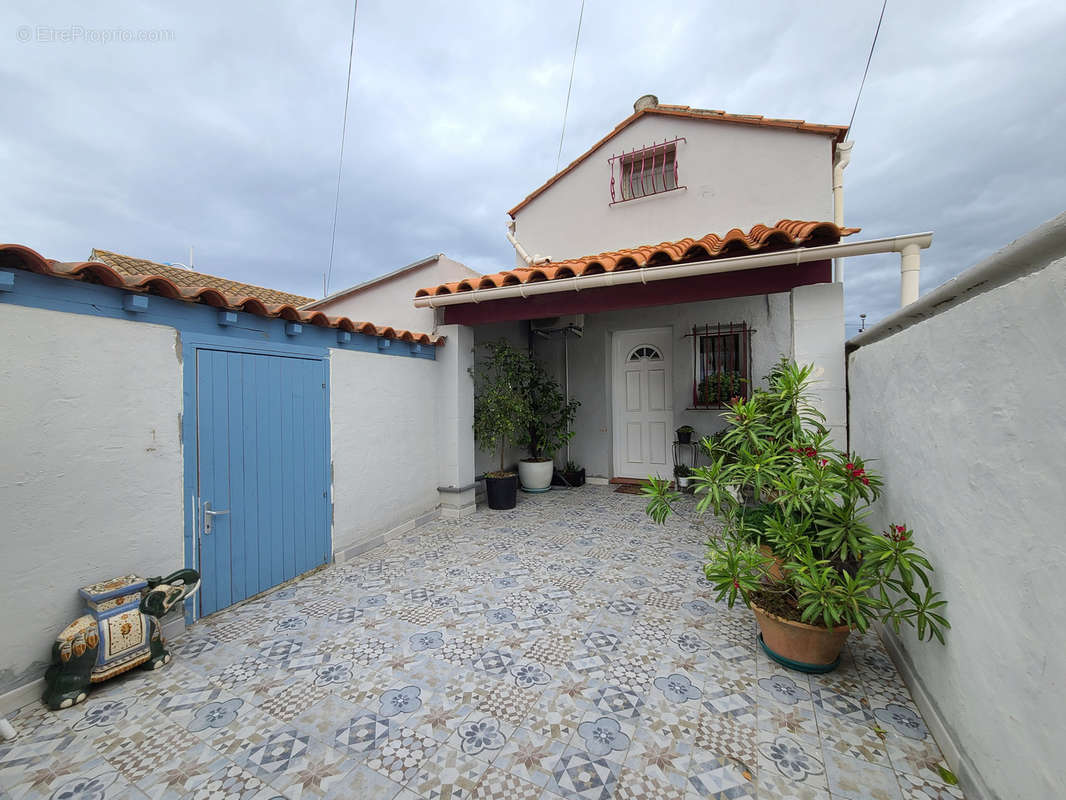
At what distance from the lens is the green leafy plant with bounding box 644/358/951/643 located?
195cm

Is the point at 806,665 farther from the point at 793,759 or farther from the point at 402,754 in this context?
the point at 402,754

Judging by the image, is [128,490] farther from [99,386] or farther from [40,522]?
[99,386]

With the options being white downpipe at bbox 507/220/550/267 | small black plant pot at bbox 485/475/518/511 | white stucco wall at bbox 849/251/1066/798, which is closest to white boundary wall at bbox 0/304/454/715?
small black plant pot at bbox 485/475/518/511

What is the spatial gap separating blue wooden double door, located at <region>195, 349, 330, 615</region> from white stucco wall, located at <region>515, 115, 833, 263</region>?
4983 millimetres

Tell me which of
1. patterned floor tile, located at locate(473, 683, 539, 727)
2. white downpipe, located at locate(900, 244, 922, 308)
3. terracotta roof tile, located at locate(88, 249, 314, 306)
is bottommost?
patterned floor tile, located at locate(473, 683, 539, 727)

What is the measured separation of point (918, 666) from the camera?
2.10 m

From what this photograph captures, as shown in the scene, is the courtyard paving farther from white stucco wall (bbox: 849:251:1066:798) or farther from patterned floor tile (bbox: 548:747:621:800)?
white stucco wall (bbox: 849:251:1066:798)

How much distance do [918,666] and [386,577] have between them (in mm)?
3679

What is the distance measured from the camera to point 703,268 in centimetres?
377

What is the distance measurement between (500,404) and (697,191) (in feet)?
14.2

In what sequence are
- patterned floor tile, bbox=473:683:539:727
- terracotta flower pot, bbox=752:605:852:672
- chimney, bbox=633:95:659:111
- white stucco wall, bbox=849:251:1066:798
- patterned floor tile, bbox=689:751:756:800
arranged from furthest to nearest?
chimney, bbox=633:95:659:111
terracotta flower pot, bbox=752:605:852:672
patterned floor tile, bbox=473:683:539:727
patterned floor tile, bbox=689:751:756:800
white stucco wall, bbox=849:251:1066:798

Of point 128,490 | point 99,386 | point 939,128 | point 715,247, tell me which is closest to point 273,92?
point 99,386

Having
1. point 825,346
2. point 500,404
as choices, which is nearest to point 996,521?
point 825,346

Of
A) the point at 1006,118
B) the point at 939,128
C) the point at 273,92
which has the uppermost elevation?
the point at 273,92
